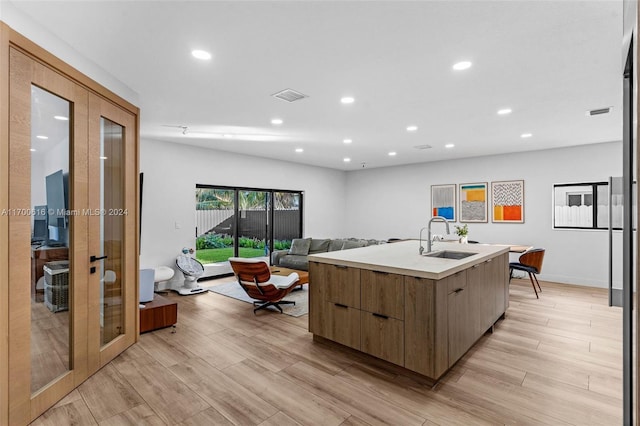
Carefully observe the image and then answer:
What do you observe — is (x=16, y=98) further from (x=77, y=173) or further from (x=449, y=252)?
(x=449, y=252)

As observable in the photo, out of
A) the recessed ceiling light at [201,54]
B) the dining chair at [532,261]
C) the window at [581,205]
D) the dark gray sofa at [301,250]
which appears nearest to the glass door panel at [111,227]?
the recessed ceiling light at [201,54]

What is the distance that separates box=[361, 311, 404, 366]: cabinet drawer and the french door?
2.28 m

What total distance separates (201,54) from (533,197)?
6600mm

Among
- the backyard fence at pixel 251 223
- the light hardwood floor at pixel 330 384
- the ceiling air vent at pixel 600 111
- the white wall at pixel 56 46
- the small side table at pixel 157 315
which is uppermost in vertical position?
the ceiling air vent at pixel 600 111

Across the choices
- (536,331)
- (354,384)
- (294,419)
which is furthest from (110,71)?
(536,331)

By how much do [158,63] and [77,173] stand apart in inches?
43.4

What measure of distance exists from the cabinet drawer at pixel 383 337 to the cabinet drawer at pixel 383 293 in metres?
0.06

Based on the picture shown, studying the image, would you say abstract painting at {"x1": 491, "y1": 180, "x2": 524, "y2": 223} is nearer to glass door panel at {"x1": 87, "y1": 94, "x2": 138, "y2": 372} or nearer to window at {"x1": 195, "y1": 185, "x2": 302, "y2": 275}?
window at {"x1": 195, "y1": 185, "x2": 302, "y2": 275}

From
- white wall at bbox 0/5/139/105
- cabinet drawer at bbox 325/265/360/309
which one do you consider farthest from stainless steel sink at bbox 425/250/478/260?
white wall at bbox 0/5/139/105

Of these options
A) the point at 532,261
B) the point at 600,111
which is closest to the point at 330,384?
the point at 532,261

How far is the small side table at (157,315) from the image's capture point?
11.8 feet

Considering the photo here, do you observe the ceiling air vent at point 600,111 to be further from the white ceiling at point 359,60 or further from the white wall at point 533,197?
the white wall at point 533,197

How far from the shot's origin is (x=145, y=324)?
142 inches

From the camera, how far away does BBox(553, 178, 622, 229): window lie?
5.86m
